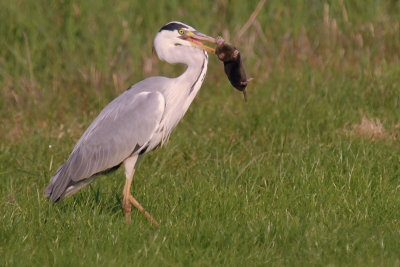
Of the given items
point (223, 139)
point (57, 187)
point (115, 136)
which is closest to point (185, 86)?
point (115, 136)

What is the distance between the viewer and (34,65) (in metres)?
8.88

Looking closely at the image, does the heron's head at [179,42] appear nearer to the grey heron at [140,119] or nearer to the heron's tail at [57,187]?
the grey heron at [140,119]

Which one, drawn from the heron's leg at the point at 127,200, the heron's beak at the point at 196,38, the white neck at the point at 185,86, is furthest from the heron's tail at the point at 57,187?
the heron's beak at the point at 196,38

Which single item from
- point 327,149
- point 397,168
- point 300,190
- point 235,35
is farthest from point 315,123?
point 235,35

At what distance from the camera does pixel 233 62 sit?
6016 millimetres

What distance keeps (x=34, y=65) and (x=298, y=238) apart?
15.5 feet

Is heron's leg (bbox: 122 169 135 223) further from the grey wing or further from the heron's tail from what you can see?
the heron's tail

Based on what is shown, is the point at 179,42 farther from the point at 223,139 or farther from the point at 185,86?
the point at 223,139

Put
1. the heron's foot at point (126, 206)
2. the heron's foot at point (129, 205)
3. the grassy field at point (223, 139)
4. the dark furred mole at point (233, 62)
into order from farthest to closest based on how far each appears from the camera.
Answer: the dark furred mole at point (233, 62) < the heron's foot at point (126, 206) < the heron's foot at point (129, 205) < the grassy field at point (223, 139)

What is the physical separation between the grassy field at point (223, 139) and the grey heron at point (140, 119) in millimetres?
202

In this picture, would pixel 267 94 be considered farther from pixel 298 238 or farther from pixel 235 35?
pixel 298 238

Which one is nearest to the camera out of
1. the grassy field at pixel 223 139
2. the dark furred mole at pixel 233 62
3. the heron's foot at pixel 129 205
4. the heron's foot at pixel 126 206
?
the grassy field at pixel 223 139

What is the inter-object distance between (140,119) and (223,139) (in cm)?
161

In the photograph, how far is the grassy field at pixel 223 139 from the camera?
4.97 metres
